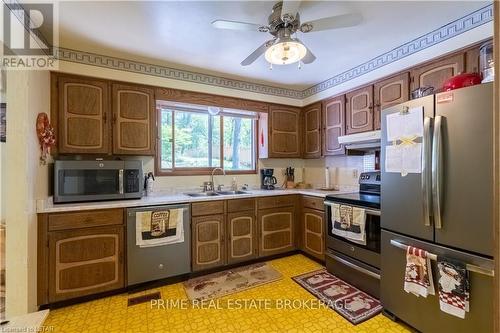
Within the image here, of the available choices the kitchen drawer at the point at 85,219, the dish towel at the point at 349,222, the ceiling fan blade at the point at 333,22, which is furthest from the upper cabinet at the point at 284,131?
the kitchen drawer at the point at 85,219

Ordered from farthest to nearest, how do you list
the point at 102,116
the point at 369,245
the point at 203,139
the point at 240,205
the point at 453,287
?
the point at 203,139
the point at 240,205
the point at 102,116
the point at 369,245
the point at 453,287

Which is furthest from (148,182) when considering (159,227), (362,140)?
(362,140)

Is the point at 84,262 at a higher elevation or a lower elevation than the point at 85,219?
lower

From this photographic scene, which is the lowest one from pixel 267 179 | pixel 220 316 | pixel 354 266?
pixel 220 316

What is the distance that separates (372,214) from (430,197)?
61cm

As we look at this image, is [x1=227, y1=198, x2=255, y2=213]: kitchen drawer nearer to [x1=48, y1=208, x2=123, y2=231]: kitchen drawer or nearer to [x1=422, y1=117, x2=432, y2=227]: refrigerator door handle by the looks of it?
[x1=48, y1=208, x2=123, y2=231]: kitchen drawer

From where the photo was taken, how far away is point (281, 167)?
12.7ft

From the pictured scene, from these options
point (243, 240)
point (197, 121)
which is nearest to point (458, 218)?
point (243, 240)

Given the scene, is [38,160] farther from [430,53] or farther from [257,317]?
[430,53]

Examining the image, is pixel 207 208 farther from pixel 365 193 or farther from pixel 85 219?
pixel 365 193

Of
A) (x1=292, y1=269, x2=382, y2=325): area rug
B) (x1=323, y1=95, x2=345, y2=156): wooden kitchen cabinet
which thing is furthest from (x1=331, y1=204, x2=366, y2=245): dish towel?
(x1=323, y1=95, x2=345, y2=156): wooden kitchen cabinet

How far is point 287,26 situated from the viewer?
169cm

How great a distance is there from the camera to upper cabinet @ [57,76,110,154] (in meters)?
2.32

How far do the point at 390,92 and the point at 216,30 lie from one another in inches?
73.1
